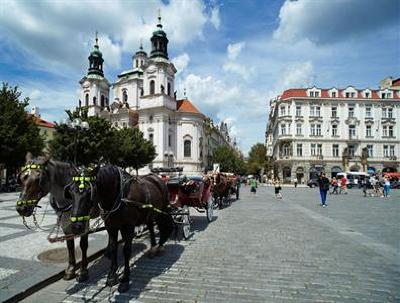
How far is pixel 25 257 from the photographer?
6.59 meters

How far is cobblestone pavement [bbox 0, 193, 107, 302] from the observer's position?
200 inches

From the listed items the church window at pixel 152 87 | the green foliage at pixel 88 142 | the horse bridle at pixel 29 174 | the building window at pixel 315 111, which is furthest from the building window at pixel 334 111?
the horse bridle at pixel 29 174

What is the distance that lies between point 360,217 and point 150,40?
59.1m

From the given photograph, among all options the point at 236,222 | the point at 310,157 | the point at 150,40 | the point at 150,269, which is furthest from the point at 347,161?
the point at 150,269

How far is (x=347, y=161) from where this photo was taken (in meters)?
57.2

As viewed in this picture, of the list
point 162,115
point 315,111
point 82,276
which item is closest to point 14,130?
point 82,276

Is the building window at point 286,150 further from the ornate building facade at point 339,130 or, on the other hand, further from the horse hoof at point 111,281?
the horse hoof at point 111,281

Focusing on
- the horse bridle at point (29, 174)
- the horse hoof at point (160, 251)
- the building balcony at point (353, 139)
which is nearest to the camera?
the horse bridle at point (29, 174)

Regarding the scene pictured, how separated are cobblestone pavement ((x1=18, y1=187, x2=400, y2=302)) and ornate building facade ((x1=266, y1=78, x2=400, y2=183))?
167ft

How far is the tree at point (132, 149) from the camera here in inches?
1905

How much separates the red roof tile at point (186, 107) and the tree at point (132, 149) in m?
16.3

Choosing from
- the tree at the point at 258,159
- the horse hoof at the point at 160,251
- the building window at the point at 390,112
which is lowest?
the horse hoof at the point at 160,251

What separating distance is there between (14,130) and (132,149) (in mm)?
22909

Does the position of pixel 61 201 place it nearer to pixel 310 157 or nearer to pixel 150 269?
pixel 150 269
